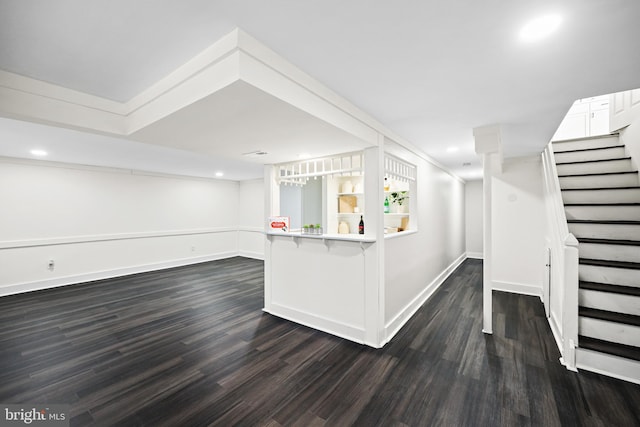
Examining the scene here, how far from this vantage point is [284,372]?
246 cm

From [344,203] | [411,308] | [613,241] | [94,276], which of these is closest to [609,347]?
[613,241]

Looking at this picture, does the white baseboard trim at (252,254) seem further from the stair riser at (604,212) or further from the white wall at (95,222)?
the stair riser at (604,212)

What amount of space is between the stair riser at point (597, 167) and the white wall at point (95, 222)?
22.7ft

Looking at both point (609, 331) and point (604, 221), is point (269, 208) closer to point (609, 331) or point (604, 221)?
point (609, 331)

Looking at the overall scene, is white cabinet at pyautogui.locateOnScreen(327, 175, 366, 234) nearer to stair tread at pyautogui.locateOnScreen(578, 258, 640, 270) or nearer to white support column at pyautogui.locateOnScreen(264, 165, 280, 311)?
white support column at pyautogui.locateOnScreen(264, 165, 280, 311)

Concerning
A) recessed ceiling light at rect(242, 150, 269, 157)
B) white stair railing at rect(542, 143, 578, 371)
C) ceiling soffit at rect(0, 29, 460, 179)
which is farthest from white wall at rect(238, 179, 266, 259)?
A: white stair railing at rect(542, 143, 578, 371)

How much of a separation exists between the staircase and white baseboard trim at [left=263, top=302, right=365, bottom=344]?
6.98 feet

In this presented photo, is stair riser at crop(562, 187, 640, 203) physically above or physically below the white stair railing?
above

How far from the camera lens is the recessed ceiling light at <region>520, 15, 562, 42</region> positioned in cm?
134

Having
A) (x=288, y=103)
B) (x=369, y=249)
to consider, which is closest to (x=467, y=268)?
(x=369, y=249)

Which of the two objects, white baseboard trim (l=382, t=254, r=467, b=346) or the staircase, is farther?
white baseboard trim (l=382, t=254, r=467, b=346)

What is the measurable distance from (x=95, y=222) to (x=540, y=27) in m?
7.65

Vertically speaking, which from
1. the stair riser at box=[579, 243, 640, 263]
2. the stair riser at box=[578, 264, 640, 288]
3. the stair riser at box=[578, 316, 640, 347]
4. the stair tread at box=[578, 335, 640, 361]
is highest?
the stair riser at box=[579, 243, 640, 263]

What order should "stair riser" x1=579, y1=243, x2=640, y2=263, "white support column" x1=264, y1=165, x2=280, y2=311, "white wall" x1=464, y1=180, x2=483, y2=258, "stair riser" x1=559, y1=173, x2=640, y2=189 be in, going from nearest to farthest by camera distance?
"stair riser" x1=579, y1=243, x2=640, y2=263 → "stair riser" x1=559, y1=173, x2=640, y2=189 → "white support column" x1=264, y1=165, x2=280, y2=311 → "white wall" x1=464, y1=180, x2=483, y2=258
